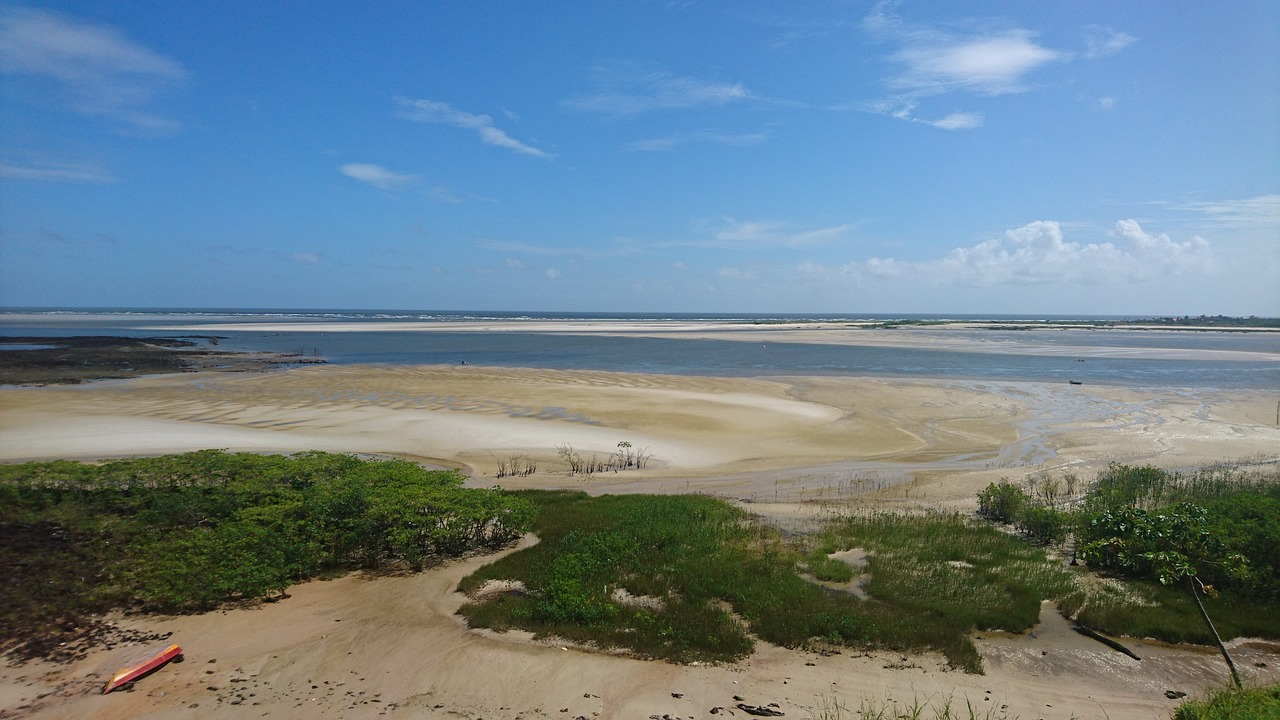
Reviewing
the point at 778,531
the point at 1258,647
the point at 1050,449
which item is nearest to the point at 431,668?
the point at 778,531

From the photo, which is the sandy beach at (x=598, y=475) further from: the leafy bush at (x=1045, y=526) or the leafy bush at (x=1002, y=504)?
the leafy bush at (x=1045, y=526)

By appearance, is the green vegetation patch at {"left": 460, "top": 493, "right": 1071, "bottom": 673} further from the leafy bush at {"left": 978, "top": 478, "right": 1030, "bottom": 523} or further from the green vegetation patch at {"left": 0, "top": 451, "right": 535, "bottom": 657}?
the leafy bush at {"left": 978, "top": 478, "right": 1030, "bottom": 523}

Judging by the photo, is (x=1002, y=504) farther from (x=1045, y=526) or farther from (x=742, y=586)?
(x=742, y=586)

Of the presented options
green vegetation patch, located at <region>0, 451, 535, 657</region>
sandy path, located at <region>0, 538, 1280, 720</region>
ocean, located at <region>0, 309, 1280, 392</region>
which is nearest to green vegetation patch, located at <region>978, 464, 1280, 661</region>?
sandy path, located at <region>0, 538, 1280, 720</region>

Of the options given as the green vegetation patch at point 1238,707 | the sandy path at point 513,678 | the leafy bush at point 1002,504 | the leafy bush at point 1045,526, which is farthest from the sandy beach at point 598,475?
the leafy bush at point 1045,526

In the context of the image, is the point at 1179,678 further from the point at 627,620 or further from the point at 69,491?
the point at 69,491

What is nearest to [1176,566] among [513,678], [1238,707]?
[1238,707]
